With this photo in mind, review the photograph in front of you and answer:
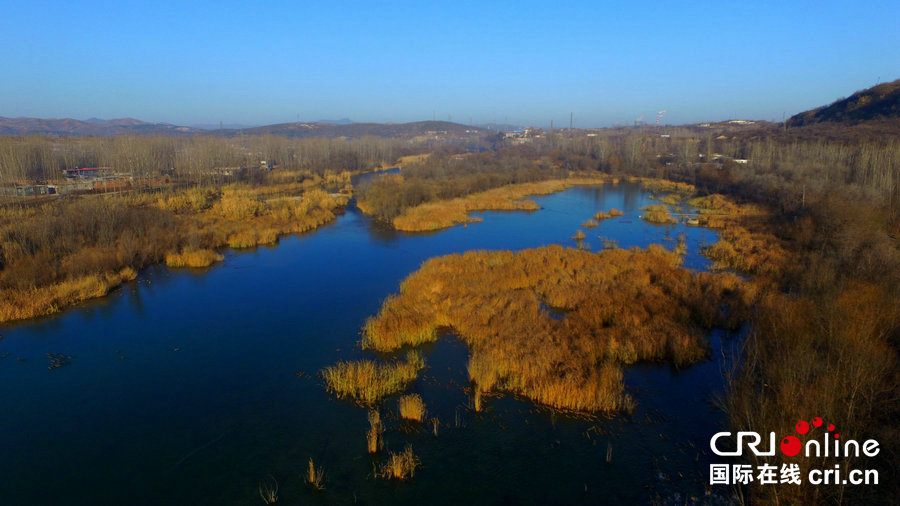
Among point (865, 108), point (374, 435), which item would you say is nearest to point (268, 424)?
point (374, 435)

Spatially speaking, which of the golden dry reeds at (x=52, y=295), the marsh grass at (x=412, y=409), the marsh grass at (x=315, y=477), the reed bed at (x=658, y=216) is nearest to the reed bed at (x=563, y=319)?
the marsh grass at (x=412, y=409)

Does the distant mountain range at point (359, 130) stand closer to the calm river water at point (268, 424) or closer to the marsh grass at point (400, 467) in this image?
the calm river water at point (268, 424)

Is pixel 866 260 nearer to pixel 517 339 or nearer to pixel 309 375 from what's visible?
pixel 517 339

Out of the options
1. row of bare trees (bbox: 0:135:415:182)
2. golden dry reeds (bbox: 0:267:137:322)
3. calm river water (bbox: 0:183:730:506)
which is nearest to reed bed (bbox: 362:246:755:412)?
calm river water (bbox: 0:183:730:506)

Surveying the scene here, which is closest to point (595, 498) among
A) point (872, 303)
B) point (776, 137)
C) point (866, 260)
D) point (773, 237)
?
point (872, 303)
